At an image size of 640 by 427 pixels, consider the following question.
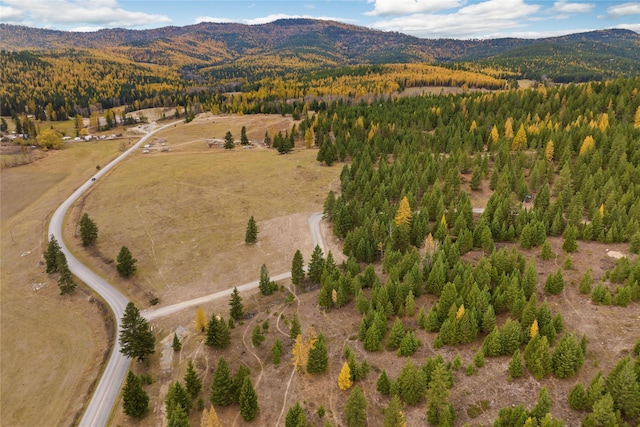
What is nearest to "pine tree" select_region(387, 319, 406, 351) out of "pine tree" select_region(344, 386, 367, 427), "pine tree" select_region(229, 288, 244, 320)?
"pine tree" select_region(344, 386, 367, 427)

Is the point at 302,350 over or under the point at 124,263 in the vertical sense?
under

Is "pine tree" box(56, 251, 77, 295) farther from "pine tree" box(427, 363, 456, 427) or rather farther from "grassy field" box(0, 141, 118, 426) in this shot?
"pine tree" box(427, 363, 456, 427)

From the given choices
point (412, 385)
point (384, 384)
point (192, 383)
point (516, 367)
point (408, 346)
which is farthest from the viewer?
point (408, 346)

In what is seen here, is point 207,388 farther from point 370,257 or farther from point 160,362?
point 370,257

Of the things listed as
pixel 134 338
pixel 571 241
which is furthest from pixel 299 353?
pixel 571 241

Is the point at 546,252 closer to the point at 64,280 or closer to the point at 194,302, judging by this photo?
the point at 194,302

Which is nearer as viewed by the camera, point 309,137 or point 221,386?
point 221,386

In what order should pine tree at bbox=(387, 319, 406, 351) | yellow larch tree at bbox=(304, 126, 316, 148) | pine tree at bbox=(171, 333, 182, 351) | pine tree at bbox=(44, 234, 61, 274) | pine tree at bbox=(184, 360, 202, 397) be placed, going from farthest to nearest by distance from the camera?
yellow larch tree at bbox=(304, 126, 316, 148) → pine tree at bbox=(44, 234, 61, 274) → pine tree at bbox=(171, 333, 182, 351) → pine tree at bbox=(387, 319, 406, 351) → pine tree at bbox=(184, 360, 202, 397)
